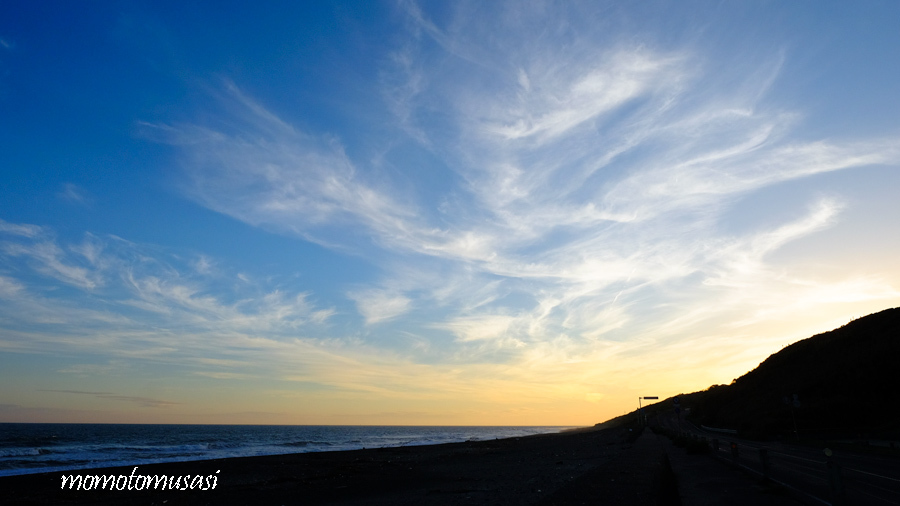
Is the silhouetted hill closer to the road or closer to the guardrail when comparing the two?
the road

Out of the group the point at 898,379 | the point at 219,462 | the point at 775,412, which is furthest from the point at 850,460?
the point at 219,462

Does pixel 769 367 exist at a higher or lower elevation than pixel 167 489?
higher

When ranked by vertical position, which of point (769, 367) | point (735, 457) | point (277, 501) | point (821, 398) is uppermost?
point (769, 367)

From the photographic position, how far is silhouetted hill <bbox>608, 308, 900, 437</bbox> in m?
43.7

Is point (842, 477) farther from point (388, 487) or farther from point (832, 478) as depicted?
point (388, 487)

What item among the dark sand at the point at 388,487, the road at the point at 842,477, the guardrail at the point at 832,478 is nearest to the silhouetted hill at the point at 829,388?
the road at the point at 842,477

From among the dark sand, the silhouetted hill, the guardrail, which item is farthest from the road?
the silhouetted hill

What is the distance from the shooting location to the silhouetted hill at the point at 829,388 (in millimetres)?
43719

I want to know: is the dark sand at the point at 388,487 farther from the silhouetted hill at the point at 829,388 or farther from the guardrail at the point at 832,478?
the silhouetted hill at the point at 829,388

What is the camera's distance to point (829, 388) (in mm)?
51312

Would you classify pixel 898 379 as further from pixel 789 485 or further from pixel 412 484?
pixel 412 484

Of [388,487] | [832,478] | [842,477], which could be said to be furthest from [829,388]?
[832,478]

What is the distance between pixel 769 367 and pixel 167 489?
8080cm

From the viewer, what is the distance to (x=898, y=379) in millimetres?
45594
